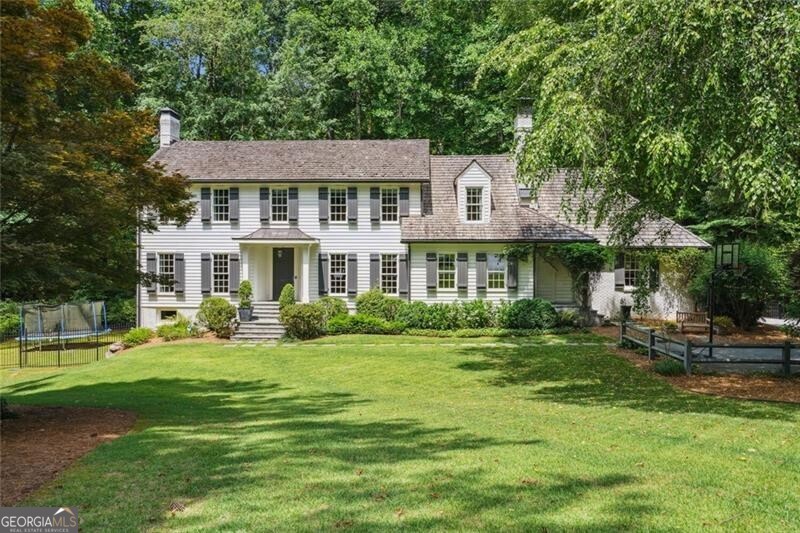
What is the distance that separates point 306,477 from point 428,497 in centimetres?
129

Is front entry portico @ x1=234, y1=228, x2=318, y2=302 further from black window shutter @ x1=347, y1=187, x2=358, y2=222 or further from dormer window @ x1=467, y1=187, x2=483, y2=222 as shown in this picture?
dormer window @ x1=467, y1=187, x2=483, y2=222

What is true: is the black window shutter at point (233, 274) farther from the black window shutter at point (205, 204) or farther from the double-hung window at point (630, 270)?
the double-hung window at point (630, 270)

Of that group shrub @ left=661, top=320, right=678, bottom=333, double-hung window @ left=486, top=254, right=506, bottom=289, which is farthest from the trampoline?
shrub @ left=661, top=320, right=678, bottom=333

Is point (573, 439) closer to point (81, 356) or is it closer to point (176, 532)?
point (176, 532)

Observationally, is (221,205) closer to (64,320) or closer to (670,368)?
(64,320)

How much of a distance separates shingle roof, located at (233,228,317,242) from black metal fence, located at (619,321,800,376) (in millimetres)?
12946

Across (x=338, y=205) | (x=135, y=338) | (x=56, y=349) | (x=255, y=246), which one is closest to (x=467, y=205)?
(x=338, y=205)

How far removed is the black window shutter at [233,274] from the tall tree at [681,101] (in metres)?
15.8

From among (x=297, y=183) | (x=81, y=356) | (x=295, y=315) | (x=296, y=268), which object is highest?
(x=297, y=183)

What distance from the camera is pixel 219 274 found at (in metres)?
22.8

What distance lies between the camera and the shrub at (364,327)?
66.5 ft

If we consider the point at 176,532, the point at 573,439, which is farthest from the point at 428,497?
the point at 573,439

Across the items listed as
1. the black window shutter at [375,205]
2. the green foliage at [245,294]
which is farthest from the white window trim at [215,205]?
the black window shutter at [375,205]

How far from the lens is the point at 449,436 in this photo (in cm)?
703
